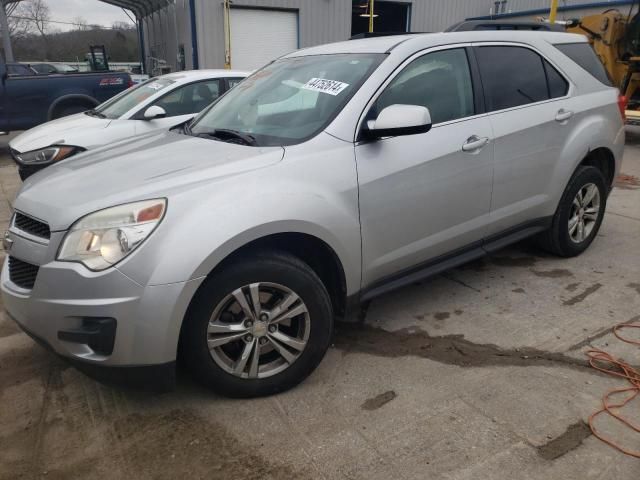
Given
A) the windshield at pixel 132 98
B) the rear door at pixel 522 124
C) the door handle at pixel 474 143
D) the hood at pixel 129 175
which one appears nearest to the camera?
the hood at pixel 129 175

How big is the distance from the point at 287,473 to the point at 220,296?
2.64 feet

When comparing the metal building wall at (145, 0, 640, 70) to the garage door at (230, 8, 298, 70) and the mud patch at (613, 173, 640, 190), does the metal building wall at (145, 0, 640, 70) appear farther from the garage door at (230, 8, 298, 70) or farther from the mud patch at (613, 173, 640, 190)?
the mud patch at (613, 173, 640, 190)

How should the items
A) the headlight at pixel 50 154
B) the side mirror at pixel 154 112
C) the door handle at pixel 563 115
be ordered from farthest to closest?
the side mirror at pixel 154 112, the headlight at pixel 50 154, the door handle at pixel 563 115

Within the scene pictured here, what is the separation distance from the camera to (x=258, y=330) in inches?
99.6

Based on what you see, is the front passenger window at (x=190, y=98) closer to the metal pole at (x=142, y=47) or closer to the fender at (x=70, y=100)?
the fender at (x=70, y=100)

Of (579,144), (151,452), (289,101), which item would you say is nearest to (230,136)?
(289,101)

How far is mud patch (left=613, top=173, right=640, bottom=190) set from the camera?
699 cm

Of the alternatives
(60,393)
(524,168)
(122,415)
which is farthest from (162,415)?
(524,168)

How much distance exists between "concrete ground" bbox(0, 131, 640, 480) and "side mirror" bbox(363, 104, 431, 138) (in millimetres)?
1291

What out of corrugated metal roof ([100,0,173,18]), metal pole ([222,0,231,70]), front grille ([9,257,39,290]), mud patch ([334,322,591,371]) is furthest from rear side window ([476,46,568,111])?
corrugated metal roof ([100,0,173,18])

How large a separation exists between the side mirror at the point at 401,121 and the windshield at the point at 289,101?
0.89ft

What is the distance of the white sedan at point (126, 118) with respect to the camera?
580cm

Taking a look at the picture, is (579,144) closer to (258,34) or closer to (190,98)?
(190,98)

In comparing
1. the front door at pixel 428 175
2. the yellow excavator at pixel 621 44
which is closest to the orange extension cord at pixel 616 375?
the front door at pixel 428 175
